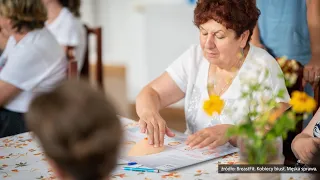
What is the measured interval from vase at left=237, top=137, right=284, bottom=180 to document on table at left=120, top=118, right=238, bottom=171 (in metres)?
0.30

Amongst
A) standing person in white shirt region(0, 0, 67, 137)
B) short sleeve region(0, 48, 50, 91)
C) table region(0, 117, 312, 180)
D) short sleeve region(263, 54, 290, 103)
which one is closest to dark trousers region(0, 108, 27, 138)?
standing person in white shirt region(0, 0, 67, 137)

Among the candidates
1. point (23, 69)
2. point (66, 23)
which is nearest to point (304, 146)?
point (23, 69)

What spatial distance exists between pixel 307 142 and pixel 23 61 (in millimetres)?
1331

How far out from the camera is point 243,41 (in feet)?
6.66

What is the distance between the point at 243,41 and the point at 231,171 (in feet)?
2.21

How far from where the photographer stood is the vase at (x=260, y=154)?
130cm

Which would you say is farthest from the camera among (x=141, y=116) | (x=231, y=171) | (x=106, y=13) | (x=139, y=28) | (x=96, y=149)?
(x=106, y=13)

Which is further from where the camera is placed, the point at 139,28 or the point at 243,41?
the point at 139,28

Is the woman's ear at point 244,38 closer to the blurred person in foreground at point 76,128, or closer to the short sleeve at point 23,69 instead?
the short sleeve at point 23,69

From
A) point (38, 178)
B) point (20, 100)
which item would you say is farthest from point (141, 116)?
point (20, 100)

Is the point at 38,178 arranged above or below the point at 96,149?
below

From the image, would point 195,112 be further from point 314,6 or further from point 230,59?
point 314,6

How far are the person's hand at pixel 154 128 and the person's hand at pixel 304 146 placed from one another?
41 centimetres

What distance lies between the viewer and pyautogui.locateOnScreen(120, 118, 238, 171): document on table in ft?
5.42
